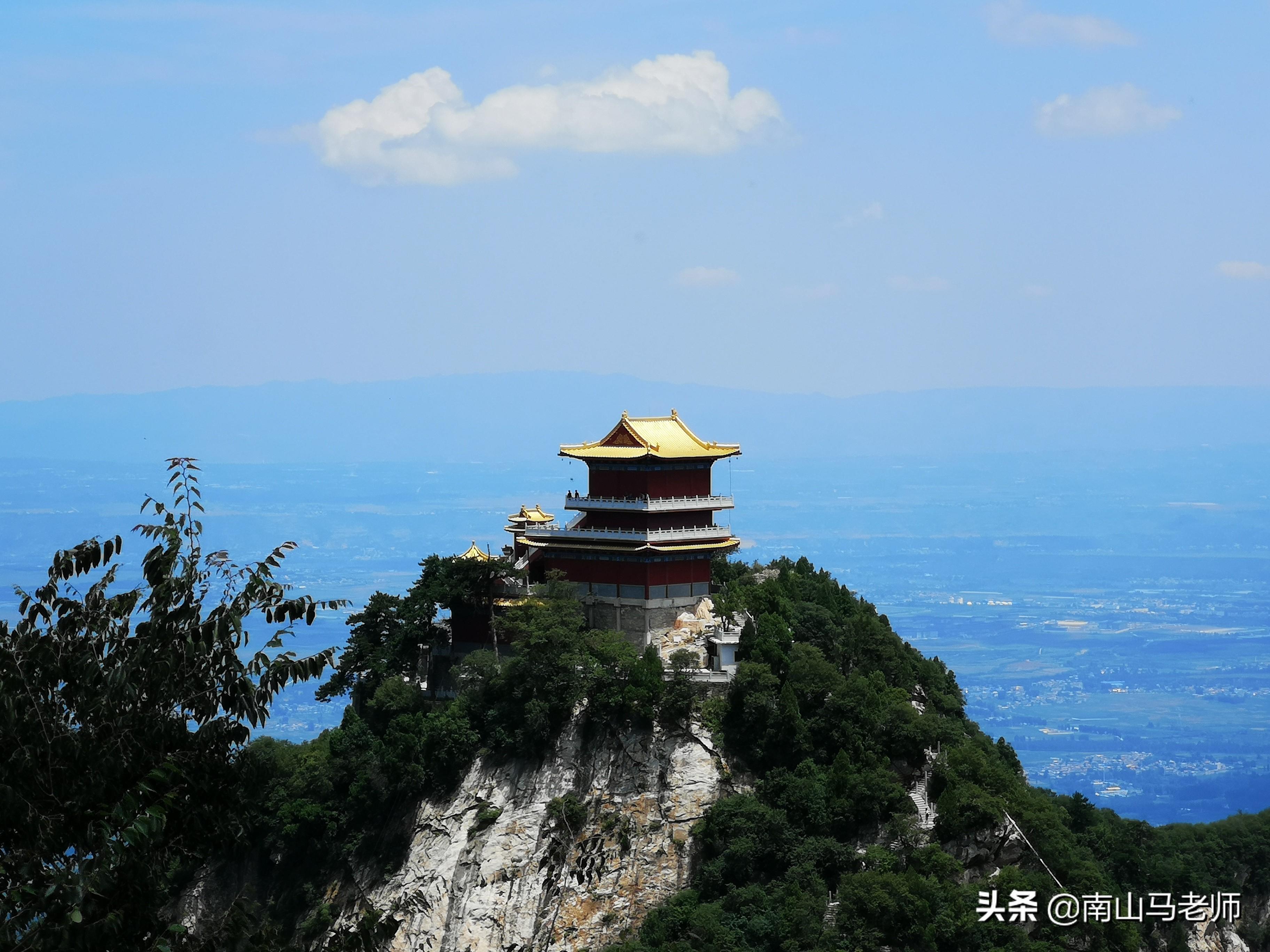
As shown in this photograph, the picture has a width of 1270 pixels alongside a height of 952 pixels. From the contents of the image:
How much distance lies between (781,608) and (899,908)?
11837 mm

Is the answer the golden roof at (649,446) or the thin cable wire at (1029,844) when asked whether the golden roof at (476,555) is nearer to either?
the golden roof at (649,446)

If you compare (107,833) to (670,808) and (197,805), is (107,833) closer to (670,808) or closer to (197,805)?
(197,805)

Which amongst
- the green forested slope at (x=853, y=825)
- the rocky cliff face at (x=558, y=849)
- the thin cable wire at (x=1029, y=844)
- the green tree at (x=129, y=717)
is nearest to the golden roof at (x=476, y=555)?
the rocky cliff face at (x=558, y=849)

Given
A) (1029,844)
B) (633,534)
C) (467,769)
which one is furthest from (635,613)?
(1029,844)

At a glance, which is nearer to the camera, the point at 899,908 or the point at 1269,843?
the point at 899,908

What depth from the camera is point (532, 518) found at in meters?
60.6

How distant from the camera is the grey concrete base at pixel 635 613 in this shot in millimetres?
Result: 52031

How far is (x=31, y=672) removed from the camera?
2238cm

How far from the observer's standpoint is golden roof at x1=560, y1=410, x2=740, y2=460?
52.7 meters

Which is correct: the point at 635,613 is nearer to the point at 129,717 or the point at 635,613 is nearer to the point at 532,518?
the point at 532,518

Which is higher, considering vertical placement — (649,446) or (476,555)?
(649,446)

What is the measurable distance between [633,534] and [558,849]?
9384 mm

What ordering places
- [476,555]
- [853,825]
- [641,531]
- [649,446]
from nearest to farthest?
[853,825] < [641,531] < [649,446] < [476,555]

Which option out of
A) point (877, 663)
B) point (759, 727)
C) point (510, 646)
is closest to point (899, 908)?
point (759, 727)
